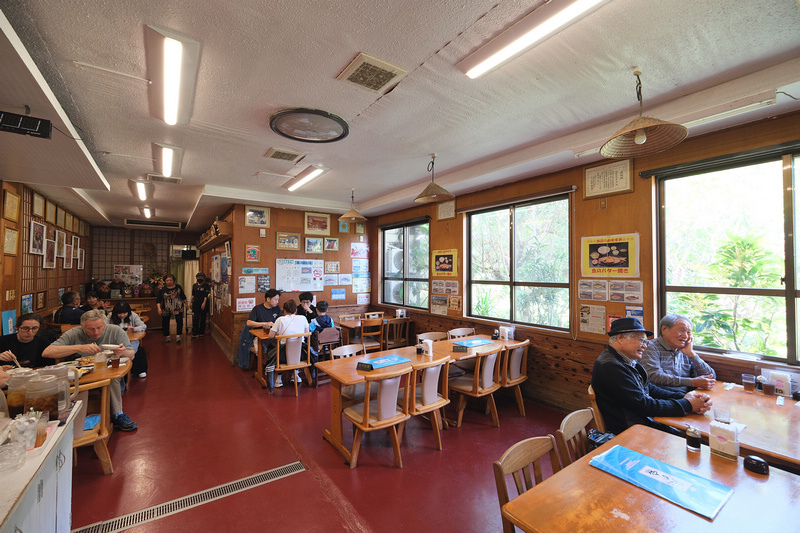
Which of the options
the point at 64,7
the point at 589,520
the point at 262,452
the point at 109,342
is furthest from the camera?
the point at 109,342

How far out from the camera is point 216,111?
9.50 ft

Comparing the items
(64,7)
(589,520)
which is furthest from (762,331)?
(64,7)

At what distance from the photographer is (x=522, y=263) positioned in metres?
4.55

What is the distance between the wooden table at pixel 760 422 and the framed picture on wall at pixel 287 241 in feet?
19.3

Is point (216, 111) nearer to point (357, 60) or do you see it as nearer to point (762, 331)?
point (357, 60)

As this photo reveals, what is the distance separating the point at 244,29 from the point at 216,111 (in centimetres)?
118

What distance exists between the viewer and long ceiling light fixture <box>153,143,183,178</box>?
12.2 feet

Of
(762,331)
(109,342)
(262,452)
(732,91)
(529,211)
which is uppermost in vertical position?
(732,91)

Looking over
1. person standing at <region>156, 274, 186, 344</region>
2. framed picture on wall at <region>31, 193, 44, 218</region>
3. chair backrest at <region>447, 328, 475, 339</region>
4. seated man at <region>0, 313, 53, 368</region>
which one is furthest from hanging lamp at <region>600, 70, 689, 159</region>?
person standing at <region>156, 274, 186, 344</region>

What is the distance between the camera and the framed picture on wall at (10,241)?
380 cm

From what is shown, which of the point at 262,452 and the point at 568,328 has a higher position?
the point at 568,328

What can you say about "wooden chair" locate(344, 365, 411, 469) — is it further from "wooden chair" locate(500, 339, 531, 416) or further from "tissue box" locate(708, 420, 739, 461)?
"tissue box" locate(708, 420, 739, 461)

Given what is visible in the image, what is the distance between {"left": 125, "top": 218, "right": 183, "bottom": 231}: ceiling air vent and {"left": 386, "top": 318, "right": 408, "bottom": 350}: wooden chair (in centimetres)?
747

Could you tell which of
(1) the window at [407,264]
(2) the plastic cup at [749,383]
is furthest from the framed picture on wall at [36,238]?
(2) the plastic cup at [749,383]
